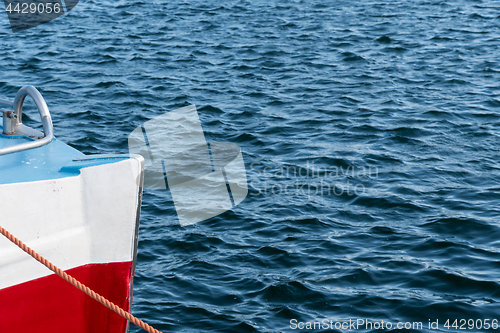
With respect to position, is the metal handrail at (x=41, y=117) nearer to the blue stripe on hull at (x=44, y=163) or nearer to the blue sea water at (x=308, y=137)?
the blue stripe on hull at (x=44, y=163)

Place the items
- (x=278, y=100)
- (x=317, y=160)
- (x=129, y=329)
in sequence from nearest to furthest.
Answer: (x=129, y=329) < (x=317, y=160) < (x=278, y=100)

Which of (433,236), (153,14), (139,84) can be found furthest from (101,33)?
(433,236)

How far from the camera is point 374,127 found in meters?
8.63

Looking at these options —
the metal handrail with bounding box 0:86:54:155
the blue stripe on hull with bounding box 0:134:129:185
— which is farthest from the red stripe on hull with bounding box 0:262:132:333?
the metal handrail with bounding box 0:86:54:155

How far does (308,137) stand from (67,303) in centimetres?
519

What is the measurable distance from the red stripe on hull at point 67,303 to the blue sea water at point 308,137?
710 millimetres

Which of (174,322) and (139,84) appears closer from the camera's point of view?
(174,322)

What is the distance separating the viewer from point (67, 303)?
3879 mm

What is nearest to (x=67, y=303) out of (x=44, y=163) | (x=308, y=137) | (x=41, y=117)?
(x=44, y=163)

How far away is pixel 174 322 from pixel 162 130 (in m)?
4.29

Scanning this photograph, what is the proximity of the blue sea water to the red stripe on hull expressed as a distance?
27.9 inches

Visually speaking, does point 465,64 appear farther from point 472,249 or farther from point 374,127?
point 472,249

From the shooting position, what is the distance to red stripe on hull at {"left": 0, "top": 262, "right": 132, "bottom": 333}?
3.65m

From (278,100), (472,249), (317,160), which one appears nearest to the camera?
(472,249)
